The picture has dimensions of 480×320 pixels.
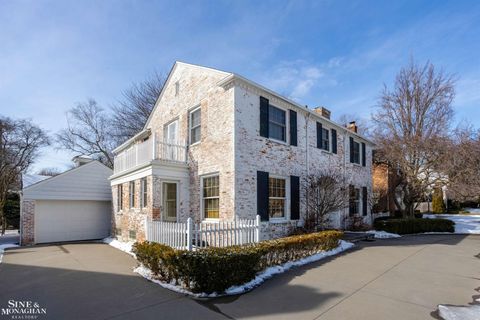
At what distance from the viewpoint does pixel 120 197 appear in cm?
1534

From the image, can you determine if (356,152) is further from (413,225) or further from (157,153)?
(157,153)

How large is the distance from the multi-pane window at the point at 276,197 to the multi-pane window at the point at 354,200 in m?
6.07

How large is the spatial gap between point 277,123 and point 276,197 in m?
3.00

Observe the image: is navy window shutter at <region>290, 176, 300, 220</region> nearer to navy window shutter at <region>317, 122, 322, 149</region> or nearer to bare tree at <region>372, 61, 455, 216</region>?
navy window shutter at <region>317, 122, 322, 149</region>

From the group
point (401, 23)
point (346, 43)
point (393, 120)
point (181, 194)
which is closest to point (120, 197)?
point (181, 194)

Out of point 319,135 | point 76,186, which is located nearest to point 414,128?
point 319,135

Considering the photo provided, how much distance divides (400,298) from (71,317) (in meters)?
5.95

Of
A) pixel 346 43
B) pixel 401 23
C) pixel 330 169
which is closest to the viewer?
pixel 401 23

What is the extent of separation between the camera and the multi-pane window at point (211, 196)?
1081 centimetres

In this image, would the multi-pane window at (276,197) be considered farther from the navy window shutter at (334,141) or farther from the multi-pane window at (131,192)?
the multi-pane window at (131,192)

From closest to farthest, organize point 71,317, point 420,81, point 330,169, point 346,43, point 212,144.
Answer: point 71,317
point 212,144
point 346,43
point 330,169
point 420,81

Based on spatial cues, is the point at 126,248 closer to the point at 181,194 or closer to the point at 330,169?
the point at 181,194

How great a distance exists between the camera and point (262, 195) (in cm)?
1073

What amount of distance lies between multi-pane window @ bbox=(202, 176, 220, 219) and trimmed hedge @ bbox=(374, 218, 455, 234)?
34.3ft
